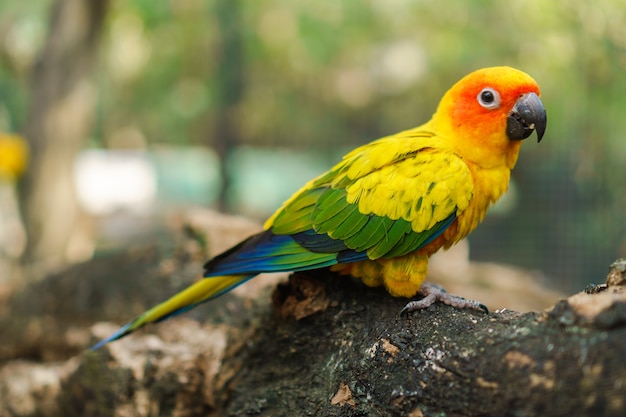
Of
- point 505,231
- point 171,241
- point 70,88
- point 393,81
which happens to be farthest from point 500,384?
point 393,81

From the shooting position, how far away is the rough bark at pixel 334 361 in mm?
1438

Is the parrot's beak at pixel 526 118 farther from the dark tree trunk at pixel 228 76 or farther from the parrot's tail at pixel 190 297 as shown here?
the dark tree trunk at pixel 228 76

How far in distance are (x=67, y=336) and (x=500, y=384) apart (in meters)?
2.69

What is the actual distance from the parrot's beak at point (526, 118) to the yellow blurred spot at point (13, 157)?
14.4ft

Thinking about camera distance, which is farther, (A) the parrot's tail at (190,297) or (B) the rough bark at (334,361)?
(A) the parrot's tail at (190,297)

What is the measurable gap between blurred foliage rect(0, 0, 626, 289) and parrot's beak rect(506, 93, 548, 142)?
338cm

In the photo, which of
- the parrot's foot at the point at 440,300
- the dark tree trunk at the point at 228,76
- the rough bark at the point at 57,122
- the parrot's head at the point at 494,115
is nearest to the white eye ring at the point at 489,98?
the parrot's head at the point at 494,115

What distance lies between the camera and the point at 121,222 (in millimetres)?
8781

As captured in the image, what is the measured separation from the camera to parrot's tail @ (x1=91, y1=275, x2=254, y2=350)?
237 cm

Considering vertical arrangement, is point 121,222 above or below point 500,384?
below

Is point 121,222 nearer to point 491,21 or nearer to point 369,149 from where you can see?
point 491,21

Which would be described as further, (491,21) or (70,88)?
(491,21)

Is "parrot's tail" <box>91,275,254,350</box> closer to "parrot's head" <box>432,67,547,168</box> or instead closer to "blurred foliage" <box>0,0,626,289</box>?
"parrot's head" <box>432,67,547,168</box>

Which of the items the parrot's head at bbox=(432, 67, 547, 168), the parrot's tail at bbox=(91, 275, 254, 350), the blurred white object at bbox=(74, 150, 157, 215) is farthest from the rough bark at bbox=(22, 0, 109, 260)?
the blurred white object at bbox=(74, 150, 157, 215)
